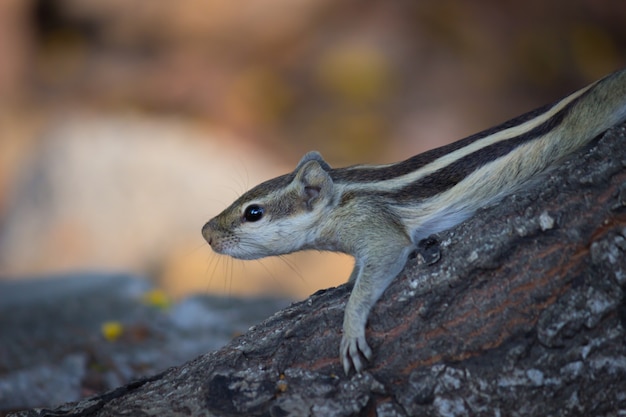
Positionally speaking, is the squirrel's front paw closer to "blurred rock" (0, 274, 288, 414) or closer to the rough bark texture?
the rough bark texture

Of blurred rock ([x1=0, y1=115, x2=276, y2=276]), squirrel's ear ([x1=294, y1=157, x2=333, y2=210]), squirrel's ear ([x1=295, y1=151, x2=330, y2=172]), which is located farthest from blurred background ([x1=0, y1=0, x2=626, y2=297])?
squirrel's ear ([x1=294, y1=157, x2=333, y2=210])

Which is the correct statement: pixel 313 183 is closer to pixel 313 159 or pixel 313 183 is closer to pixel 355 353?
pixel 313 159

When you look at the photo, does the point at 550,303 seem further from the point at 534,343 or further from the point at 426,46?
the point at 426,46

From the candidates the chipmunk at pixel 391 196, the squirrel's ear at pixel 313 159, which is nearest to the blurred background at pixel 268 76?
the squirrel's ear at pixel 313 159

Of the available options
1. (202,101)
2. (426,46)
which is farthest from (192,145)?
(426,46)

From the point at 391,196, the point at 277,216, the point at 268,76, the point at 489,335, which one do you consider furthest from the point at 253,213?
the point at 268,76

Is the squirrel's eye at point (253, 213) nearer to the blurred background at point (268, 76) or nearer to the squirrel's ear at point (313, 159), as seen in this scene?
the squirrel's ear at point (313, 159)
